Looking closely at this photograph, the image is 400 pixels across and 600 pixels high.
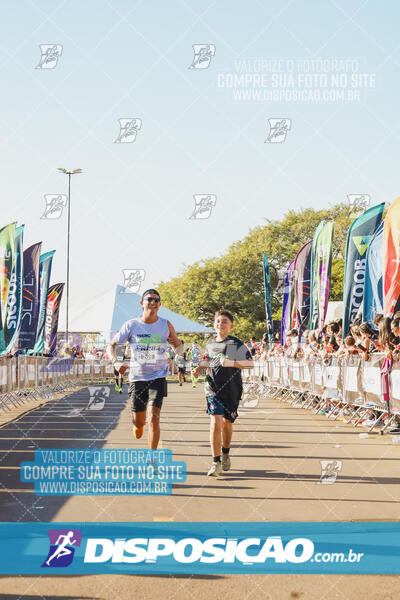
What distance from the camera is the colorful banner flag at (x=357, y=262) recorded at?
18.4 meters

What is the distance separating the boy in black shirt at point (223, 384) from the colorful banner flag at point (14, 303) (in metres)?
11.9

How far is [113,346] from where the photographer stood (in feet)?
31.6

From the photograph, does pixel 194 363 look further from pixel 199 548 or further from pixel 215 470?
pixel 199 548

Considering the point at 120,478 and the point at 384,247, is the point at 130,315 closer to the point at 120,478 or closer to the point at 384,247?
the point at 384,247

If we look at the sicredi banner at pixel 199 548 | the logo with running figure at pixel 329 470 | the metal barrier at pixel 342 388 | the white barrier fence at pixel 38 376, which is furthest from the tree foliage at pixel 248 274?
the sicredi banner at pixel 199 548

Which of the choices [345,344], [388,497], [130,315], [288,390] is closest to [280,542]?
[388,497]

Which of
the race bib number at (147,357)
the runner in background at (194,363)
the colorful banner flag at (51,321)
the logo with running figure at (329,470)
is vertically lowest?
the logo with running figure at (329,470)

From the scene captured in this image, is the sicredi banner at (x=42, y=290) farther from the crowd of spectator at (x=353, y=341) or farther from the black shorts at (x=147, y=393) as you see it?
the black shorts at (x=147, y=393)

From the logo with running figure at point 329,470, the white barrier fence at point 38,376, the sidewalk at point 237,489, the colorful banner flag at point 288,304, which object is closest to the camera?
the sidewalk at point 237,489

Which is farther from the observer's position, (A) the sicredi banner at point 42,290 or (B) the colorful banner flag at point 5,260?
(A) the sicredi banner at point 42,290

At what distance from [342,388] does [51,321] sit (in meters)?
17.3

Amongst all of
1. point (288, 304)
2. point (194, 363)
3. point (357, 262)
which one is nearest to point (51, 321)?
point (194, 363)

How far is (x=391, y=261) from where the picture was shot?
15250 millimetres

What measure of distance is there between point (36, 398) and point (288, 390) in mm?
7387
